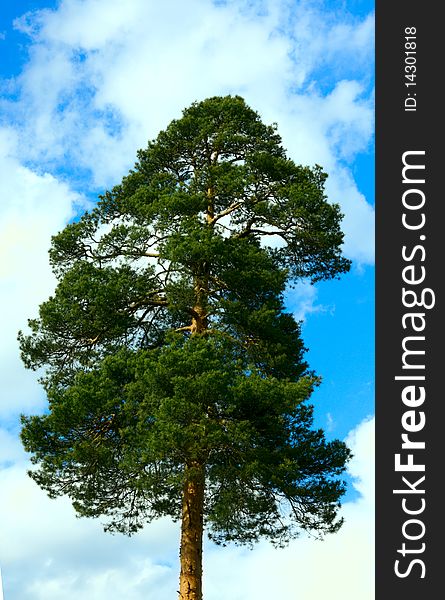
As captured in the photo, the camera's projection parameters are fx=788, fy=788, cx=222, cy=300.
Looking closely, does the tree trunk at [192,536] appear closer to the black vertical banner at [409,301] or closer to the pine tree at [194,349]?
the pine tree at [194,349]

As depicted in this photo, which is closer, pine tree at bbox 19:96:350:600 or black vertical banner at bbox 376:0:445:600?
black vertical banner at bbox 376:0:445:600

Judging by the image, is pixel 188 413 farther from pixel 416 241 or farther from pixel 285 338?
pixel 416 241

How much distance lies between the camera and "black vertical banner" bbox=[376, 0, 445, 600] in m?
10.9

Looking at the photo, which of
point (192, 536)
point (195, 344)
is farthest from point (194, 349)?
point (192, 536)

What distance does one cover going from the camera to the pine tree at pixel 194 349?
45.9 ft

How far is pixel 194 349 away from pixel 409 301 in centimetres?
425

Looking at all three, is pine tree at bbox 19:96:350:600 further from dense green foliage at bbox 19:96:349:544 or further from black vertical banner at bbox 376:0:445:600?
black vertical banner at bbox 376:0:445:600

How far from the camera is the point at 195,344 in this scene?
14367 millimetres

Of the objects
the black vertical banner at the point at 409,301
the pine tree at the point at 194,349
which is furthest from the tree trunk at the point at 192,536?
the black vertical banner at the point at 409,301

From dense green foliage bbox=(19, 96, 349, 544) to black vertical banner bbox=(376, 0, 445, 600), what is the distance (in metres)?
3.21

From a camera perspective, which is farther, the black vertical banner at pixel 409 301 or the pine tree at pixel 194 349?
the pine tree at pixel 194 349

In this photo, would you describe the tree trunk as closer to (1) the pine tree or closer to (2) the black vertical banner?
(1) the pine tree

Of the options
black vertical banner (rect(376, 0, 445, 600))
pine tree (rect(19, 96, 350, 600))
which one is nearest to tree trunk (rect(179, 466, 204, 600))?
pine tree (rect(19, 96, 350, 600))

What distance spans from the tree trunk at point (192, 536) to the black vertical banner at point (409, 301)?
4.17m
